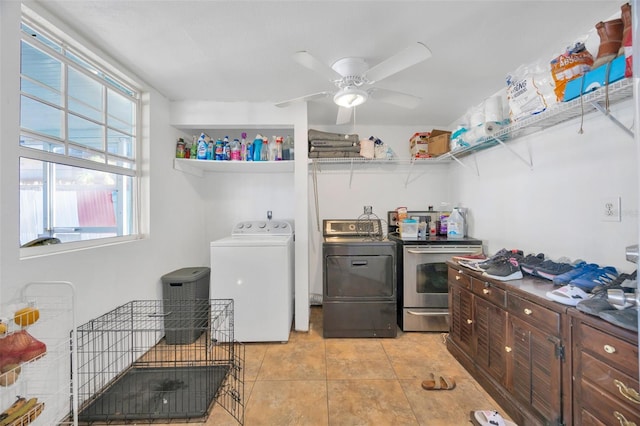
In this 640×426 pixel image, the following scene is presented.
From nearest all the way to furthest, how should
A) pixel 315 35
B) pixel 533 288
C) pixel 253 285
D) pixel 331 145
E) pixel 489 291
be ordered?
1. pixel 533 288
2. pixel 315 35
3. pixel 489 291
4. pixel 253 285
5. pixel 331 145

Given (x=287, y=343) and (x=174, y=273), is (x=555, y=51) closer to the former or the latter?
(x=287, y=343)

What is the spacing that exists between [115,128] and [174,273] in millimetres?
1358

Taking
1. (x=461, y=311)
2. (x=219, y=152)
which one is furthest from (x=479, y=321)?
(x=219, y=152)

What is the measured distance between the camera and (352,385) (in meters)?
1.89

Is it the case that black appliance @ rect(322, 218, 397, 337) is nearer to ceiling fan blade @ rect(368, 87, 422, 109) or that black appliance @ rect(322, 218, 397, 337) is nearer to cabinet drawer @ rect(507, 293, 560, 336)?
cabinet drawer @ rect(507, 293, 560, 336)

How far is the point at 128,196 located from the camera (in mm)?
2242

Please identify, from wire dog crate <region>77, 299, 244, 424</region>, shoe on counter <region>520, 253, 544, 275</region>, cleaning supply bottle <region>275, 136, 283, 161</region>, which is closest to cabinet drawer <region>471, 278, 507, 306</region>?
shoe on counter <region>520, 253, 544, 275</region>

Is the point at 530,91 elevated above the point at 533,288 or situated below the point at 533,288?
above

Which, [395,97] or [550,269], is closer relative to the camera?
[550,269]

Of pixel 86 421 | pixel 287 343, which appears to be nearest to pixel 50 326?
pixel 86 421

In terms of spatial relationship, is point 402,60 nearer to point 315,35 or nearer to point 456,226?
point 315,35

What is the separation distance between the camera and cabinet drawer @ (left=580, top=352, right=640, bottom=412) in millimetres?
955

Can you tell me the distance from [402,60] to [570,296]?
1.47 meters

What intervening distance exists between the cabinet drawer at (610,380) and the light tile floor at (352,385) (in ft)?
2.53
